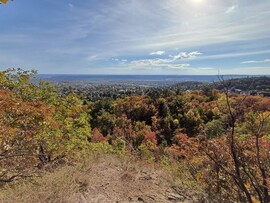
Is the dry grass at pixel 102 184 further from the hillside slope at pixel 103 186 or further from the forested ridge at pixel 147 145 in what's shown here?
the forested ridge at pixel 147 145

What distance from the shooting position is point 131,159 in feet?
18.2

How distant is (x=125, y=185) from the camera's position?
4.27 metres

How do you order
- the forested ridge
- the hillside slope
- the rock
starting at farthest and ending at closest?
the rock < the forested ridge < the hillside slope

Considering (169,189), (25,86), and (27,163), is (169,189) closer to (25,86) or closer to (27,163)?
(27,163)

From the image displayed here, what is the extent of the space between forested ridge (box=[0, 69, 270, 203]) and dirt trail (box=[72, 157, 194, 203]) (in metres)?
0.75

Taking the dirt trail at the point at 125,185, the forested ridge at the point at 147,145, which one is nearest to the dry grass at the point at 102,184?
the dirt trail at the point at 125,185

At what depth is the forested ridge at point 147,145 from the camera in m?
3.79

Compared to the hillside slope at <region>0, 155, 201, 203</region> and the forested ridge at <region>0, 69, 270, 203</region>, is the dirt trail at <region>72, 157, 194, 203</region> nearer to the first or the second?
the hillside slope at <region>0, 155, 201, 203</region>

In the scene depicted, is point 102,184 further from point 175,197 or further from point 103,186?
point 175,197

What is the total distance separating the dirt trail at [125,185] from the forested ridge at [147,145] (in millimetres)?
754

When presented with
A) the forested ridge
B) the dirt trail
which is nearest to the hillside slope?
the dirt trail

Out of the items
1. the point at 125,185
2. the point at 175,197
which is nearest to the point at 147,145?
the point at 125,185

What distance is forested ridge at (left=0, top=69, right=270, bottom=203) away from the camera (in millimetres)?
3795

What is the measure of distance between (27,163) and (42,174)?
5.63 ft
